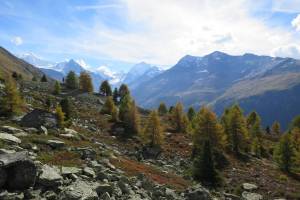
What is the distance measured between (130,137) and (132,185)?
184 feet

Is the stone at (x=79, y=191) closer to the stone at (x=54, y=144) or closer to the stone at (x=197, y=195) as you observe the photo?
the stone at (x=54, y=144)

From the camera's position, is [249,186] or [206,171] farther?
[249,186]

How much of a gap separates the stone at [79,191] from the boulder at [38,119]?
18074 mm

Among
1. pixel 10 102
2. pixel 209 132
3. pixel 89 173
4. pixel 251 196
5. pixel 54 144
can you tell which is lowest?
pixel 251 196

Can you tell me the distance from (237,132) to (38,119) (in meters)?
49.7

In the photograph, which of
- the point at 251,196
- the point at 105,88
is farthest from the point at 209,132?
the point at 105,88

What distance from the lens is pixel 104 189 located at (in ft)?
69.5

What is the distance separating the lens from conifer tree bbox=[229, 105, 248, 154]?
7562cm

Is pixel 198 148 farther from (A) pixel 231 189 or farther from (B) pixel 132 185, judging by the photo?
(B) pixel 132 185

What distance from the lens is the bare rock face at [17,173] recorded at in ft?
57.7

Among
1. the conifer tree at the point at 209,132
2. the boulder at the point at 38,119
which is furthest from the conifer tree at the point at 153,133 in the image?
the boulder at the point at 38,119

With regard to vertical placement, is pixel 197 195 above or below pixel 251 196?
above

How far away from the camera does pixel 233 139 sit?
76688mm

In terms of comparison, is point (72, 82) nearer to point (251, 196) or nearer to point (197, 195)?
point (251, 196)
